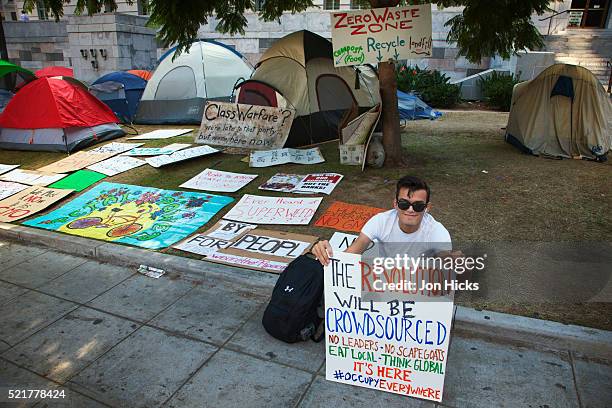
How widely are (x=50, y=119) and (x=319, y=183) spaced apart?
6435 millimetres

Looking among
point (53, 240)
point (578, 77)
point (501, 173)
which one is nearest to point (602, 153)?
point (578, 77)

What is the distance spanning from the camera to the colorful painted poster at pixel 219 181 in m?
6.60

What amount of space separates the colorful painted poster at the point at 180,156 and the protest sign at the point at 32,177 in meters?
1.60

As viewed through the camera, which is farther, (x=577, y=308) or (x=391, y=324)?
(x=577, y=308)

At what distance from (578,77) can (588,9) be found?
15129 millimetres

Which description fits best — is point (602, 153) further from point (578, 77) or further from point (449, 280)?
point (449, 280)

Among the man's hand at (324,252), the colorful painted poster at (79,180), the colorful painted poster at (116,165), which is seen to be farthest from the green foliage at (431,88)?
the man's hand at (324,252)

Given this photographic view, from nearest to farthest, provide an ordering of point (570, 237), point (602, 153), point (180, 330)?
point (180, 330)
point (570, 237)
point (602, 153)

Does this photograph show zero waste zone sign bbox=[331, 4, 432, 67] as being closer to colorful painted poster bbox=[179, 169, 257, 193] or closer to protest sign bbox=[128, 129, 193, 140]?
colorful painted poster bbox=[179, 169, 257, 193]

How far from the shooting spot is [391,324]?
2.57 metres

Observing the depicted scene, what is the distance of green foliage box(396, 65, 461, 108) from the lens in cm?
1459

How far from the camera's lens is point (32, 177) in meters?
7.47

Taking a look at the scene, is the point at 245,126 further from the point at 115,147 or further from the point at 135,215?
the point at 135,215

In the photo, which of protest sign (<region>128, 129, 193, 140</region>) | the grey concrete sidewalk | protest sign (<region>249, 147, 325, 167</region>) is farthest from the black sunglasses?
protest sign (<region>128, 129, 193, 140</region>)
